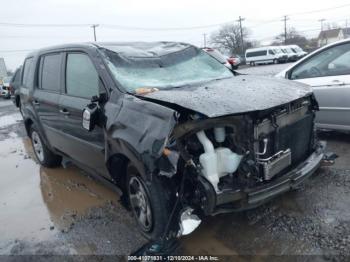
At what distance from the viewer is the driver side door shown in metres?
4.95

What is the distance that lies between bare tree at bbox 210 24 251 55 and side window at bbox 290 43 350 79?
65.3 meters

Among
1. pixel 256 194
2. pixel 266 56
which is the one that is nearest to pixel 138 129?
pixel 256 194

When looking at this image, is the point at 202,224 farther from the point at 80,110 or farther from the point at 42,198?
the point at 42,198

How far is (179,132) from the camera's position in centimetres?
283

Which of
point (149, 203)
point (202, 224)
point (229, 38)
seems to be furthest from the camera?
point (229, 38)

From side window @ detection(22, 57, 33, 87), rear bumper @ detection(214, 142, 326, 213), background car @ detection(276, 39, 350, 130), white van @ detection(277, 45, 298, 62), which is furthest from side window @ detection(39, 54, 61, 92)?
white van @ detection(277, 45, 298, 62)

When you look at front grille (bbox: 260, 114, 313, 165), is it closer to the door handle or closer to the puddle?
the puddle

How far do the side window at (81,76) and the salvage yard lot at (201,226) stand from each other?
4.58 ft

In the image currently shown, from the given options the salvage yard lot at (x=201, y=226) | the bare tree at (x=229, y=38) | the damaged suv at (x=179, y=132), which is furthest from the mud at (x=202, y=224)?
the bare tree at (x=229, y=38)

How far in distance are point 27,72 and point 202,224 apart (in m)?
4.08

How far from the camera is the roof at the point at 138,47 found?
4.06 metres

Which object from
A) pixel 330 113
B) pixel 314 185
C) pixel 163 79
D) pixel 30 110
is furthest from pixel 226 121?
pixel 30 110

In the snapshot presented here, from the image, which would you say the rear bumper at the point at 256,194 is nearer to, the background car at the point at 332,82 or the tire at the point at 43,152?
the background car at the point at 332,82

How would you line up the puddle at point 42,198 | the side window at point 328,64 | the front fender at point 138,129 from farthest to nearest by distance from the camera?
the side window at point 328,64 < the puddle at point 42,198 < the front fender at point 138,129
